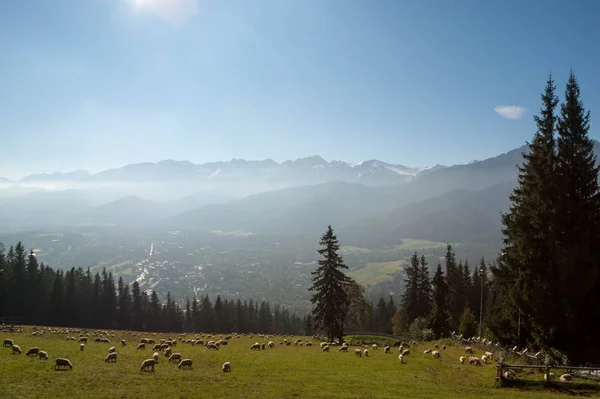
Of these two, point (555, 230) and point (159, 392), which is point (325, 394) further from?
point (555, 230)

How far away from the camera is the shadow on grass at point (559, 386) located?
2241 centimetres

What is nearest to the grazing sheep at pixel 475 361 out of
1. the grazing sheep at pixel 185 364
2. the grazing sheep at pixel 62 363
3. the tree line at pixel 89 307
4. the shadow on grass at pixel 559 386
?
the shadow on grass at pixel 559 386

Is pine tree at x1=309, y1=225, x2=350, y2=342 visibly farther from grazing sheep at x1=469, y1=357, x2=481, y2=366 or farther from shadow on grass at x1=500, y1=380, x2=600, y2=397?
shadow on grass at x1=500, y1=380, x2=600, y2=397

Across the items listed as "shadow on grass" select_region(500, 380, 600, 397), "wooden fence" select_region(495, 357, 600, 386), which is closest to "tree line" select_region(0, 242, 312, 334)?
"wooden fence" select_region(495, 357, 600, 386)

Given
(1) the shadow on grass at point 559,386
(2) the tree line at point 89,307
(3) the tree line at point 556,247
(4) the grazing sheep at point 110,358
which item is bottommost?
(2) the tree line at point 89,307

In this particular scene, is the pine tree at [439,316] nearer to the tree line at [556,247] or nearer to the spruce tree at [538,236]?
the tree line at [556,247]

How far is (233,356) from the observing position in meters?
35.8

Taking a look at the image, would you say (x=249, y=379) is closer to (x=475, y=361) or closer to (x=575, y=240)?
(x=475, y=361)

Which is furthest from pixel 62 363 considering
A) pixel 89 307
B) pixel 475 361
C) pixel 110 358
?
pixel 89 307

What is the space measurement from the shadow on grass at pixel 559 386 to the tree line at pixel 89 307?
283 ft

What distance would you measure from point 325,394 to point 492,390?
11.1m

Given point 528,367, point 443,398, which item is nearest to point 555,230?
point 528,367

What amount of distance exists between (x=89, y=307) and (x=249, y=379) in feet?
321

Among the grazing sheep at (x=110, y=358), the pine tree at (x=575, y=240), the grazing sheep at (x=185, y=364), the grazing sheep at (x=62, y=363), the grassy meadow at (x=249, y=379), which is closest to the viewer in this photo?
the grassy meadow at (x=249, y=379)
